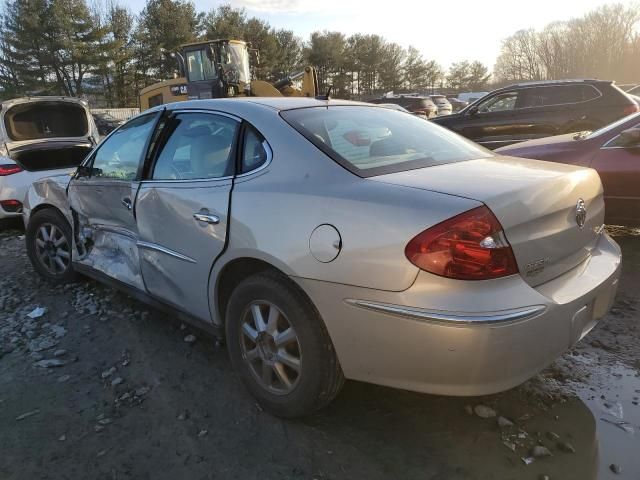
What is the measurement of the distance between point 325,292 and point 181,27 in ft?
147

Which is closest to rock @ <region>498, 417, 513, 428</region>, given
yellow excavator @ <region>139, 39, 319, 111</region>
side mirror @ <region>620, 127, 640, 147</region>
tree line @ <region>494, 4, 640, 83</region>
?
side mirror @ <region>620, 127, 640, 147</region>

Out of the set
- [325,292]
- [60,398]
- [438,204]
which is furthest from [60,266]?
[438,204]

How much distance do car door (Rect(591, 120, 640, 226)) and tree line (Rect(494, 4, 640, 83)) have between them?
236 feet

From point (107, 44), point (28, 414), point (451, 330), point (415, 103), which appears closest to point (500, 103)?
point (451, 330)

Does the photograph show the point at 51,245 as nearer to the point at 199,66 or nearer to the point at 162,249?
the point at 162,249

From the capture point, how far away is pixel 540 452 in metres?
2.29

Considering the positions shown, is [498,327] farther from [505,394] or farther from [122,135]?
[122,135]

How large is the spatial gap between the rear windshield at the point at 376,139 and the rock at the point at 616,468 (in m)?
1.56

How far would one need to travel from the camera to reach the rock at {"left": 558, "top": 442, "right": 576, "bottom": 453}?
2.31 metres

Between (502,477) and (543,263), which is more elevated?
A: (543,263)

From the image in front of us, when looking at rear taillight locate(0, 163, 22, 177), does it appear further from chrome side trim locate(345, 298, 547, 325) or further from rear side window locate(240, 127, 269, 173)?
chrome side trim locate(345, 298, 547, 325)

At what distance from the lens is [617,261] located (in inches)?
106

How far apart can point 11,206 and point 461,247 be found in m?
6.30

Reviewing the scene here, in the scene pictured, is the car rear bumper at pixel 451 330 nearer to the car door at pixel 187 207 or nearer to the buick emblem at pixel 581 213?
the buick emblem at pixel 581 213
